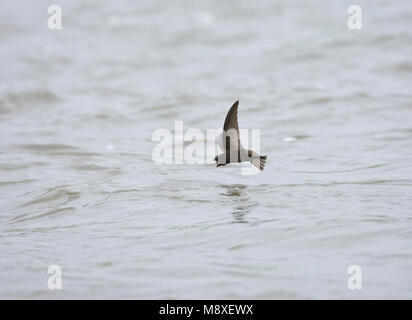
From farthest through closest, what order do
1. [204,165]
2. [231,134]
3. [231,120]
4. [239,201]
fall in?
1. [204,165]
2. [239,201]
3. [231,134]
4. [231,120]

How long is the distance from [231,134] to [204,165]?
2547mm

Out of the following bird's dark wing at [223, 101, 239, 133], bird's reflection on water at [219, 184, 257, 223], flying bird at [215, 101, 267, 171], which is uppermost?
bird's dark wing at [223, 101, 239, 133]

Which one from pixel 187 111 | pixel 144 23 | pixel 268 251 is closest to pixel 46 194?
pixel 268 251

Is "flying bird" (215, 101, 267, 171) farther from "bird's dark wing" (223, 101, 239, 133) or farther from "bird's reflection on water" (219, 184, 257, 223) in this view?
"bird's reflection on water" (219, 184, 257, 223)

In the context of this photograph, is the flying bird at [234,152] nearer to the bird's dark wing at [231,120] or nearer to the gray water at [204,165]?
Answer: the bird's dark wing at [231,120]

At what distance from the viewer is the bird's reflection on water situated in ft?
23.3

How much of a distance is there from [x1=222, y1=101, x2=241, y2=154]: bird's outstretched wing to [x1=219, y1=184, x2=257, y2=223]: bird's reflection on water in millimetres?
627

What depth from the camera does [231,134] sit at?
6969 millimetres

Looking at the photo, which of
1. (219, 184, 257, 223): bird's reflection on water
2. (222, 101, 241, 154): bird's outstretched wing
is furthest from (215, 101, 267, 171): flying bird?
(219, 184, 257, 223): bird's reflection on water

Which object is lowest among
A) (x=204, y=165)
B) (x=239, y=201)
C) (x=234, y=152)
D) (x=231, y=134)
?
(x=239, y=201)

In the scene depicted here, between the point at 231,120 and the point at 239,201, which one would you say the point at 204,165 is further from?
the point at 231,120

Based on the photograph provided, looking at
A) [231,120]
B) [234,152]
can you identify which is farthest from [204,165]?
[231,120]

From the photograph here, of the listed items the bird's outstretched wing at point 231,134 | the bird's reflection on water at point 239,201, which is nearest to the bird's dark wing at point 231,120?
the bird's outstretched wing at point 231,134

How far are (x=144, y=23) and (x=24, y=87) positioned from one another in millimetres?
5449
